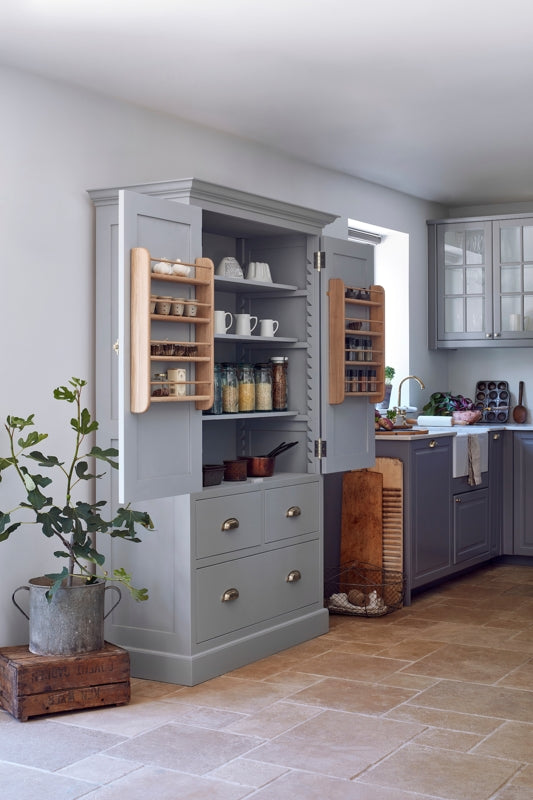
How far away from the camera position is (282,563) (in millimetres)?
4676

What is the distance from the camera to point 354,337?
5.12m

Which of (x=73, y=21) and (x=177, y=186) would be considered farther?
(x=177, y=186)

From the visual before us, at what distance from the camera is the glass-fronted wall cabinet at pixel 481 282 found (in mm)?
6992

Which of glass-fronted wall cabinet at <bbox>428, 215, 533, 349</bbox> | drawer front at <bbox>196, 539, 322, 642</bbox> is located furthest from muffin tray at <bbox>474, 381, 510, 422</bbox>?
drawer front at <bbox>196, 539, 322, 642</bbox>

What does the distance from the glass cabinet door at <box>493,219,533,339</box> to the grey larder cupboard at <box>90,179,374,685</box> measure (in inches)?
82.5

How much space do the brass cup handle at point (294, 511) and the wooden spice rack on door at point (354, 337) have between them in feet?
1.81

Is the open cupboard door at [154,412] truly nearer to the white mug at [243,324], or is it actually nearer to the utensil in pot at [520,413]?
the white mug at [243,324]

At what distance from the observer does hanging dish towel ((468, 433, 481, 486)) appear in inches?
248

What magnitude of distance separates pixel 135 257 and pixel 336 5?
1.14m

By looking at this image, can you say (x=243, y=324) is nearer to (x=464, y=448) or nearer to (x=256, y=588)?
(x=256, y=588)

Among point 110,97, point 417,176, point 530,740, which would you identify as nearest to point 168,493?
point 530,740

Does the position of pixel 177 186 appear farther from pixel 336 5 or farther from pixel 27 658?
pixel 27 658

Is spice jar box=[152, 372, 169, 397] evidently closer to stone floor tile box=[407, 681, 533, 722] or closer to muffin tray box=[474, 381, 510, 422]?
stone floor tile box=[407, 681, 533, 722]

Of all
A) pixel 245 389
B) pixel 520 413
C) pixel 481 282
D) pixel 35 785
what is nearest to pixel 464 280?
pixel 481 282
